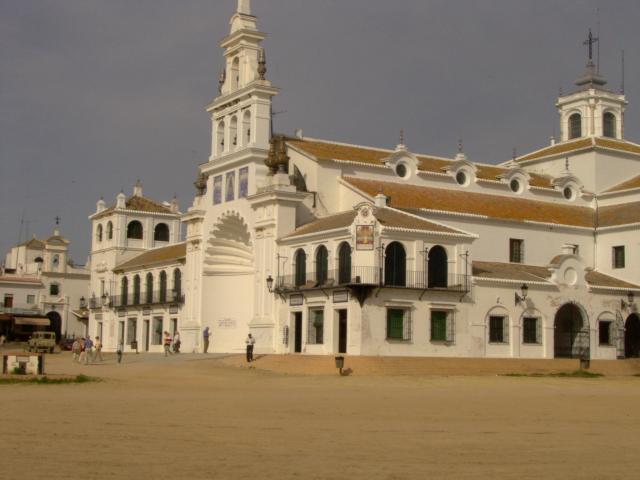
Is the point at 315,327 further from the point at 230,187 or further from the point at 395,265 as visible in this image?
the point at 230,187

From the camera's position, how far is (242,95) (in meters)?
51.2

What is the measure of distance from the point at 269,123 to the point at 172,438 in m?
35.0

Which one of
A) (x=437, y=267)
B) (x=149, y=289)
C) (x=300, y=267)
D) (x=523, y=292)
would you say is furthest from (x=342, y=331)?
(x=149, y=289)

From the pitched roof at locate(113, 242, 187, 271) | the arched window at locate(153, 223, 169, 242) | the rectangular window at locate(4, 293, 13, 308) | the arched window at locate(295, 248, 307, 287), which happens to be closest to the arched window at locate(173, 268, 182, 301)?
the pitched roof at locate(113, 242, 187, 271)

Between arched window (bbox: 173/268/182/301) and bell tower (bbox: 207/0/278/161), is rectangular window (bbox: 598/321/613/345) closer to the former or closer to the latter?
bell tower (bbox: 207/0/278/161)

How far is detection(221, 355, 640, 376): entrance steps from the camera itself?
3894cm

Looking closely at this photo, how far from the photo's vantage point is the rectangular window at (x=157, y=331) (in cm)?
6044

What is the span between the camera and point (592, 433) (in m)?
18.7

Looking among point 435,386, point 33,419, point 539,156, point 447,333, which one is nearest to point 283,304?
point 447,333

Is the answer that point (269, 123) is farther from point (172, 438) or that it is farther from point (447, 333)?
point (172, 438)

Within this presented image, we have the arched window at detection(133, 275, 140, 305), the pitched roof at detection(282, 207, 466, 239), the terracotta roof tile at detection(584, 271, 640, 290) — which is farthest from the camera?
the arched window at detection(133, 275, 140, 305)

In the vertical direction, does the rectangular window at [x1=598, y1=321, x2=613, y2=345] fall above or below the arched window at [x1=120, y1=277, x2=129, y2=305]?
below

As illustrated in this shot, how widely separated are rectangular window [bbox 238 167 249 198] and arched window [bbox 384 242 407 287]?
34.0 feet

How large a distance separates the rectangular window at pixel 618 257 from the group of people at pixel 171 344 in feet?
72.8
